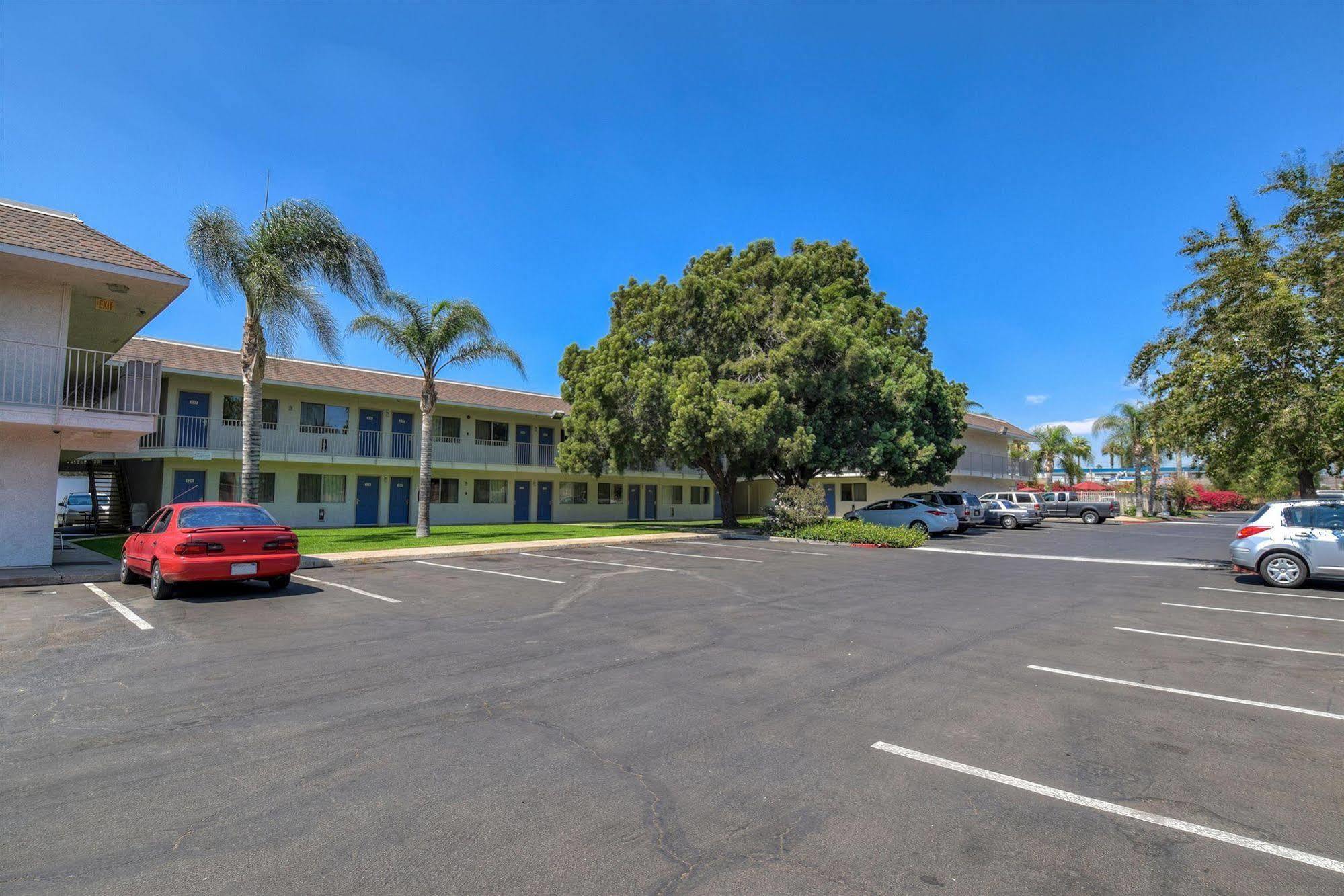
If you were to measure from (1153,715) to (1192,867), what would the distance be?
2.60 meters

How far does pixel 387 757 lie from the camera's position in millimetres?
4484

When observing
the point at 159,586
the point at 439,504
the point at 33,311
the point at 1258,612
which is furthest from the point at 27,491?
the point at 1258,612

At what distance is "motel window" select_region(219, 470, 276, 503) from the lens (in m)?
26.0

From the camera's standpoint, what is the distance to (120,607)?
9.94 meters

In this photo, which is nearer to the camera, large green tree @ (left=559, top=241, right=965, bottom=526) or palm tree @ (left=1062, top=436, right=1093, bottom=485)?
large green tree @ (left=559, top=241, right=965, bottom=526)

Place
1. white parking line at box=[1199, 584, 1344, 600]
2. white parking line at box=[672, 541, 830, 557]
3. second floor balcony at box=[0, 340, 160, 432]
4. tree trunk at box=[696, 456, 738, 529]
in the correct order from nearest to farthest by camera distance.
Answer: white parking line at box=[1199, 584, 1344, 600] → second floor balcony at box=[0, 340, 160, 432] → white parking line at box=[672, 541, 830, 557] → tree trunk at box=[696, 456, 738, 529]

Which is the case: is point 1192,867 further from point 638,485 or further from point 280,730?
point 638,485

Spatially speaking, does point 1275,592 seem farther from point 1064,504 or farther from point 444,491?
point 1064,504

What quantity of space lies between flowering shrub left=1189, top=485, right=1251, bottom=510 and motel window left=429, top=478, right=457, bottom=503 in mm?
72556

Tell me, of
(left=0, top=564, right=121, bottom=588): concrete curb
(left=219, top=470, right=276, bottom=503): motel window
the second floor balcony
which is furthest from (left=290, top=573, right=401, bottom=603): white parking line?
(left=219, top=470, right=276, bottom=503): motel window

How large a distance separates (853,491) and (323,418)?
29.9 meters

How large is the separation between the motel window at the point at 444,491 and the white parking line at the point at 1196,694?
28134 mm

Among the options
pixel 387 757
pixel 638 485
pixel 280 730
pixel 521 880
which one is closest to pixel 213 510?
pixel 280 730

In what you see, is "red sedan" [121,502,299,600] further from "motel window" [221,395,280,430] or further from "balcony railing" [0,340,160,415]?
"motel window" [221,395,280,430]
